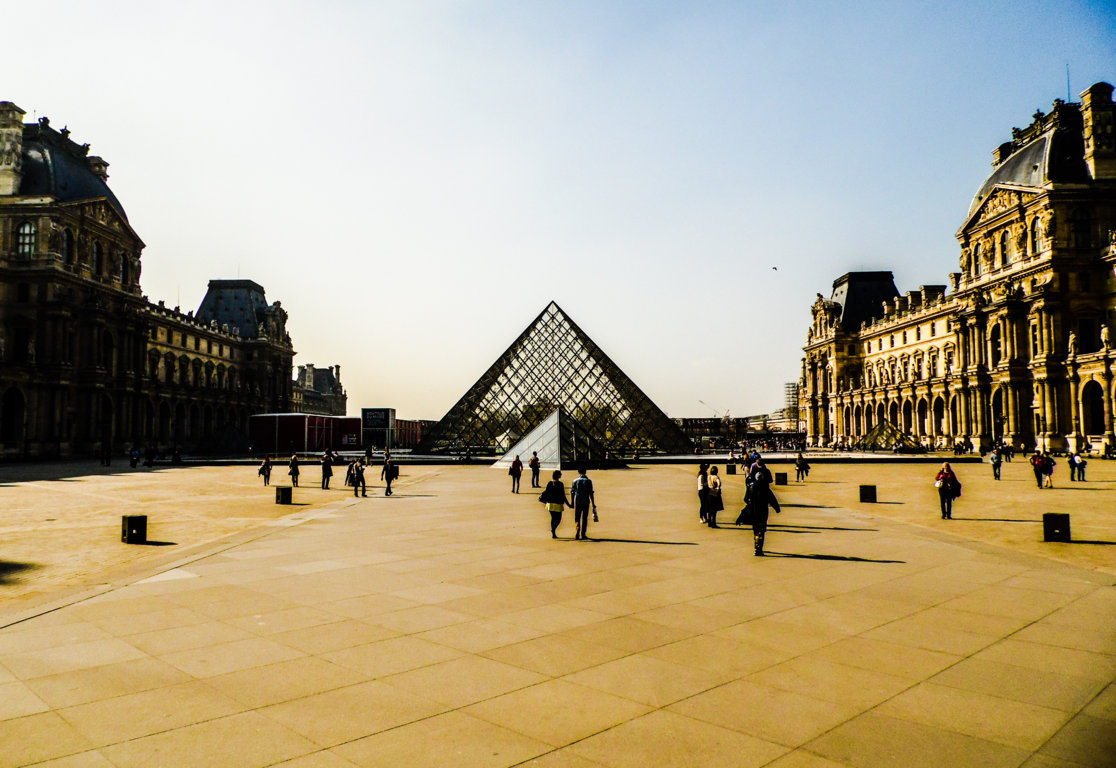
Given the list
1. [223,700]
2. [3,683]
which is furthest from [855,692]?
[3,683]

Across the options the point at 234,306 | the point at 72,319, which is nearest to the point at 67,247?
the point at 72,319

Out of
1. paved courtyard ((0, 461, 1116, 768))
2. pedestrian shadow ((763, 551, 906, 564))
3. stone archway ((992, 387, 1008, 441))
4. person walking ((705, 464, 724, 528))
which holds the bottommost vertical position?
pedestrian shadow ((763, 551, 906, 564))

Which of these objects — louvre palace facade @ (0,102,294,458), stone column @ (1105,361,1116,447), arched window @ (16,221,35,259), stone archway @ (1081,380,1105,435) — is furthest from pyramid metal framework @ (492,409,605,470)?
arched window @ (16,221,35,259)

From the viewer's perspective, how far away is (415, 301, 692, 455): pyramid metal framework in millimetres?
44750

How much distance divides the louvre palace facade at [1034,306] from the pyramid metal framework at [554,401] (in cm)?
2537

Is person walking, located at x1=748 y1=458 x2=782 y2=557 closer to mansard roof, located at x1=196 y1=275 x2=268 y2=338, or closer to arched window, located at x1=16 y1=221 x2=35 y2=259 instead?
arched window, located at x1=16 y1=221 x2=35 y2=259

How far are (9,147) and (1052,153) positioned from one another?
73.1m

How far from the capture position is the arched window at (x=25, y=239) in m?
49.7

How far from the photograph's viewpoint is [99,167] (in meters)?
61.2

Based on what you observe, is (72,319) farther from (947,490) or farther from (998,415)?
(998,415)

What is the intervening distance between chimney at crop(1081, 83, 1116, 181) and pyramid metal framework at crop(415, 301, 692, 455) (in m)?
34.6

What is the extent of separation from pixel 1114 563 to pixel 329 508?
50.8 ft

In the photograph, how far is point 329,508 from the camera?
58.3 ft

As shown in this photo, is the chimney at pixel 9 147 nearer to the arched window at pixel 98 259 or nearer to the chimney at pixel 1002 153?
the arched window at pixel 98 259
